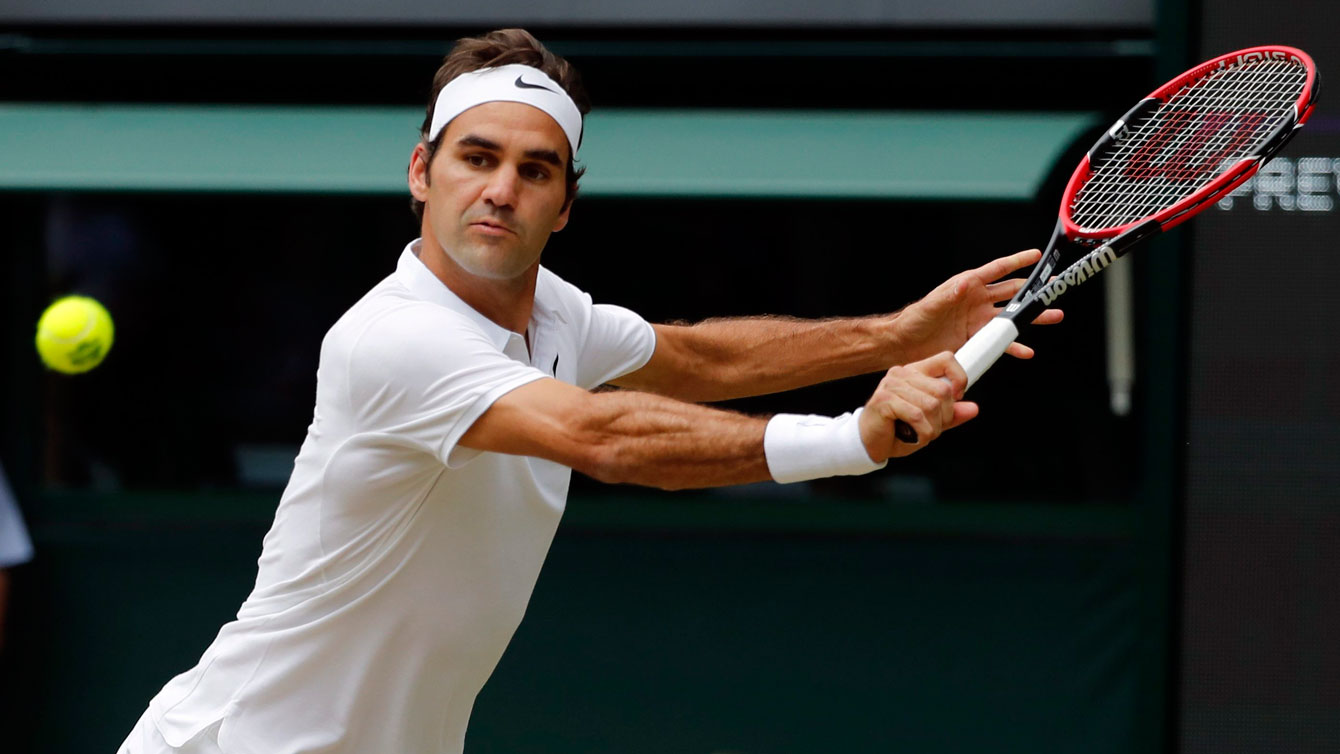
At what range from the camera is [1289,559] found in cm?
420

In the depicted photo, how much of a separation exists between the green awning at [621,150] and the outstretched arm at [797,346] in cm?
122

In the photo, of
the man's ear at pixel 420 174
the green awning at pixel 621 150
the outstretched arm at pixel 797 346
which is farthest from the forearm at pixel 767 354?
the green awning at pixel 621 150

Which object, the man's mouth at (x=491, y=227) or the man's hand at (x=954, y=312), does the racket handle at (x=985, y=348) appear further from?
the man's mouth at (x=491, y=227)

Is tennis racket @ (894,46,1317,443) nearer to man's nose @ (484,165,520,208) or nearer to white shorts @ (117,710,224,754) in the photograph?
man's nose @ (484,165,520,208)

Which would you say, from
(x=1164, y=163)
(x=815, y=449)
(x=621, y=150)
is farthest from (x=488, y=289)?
(x=621, y=150)

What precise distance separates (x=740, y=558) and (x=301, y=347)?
1.54 meters

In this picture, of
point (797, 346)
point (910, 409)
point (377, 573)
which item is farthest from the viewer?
point (797, 346)

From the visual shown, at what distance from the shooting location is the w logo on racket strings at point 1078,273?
99.7 inches

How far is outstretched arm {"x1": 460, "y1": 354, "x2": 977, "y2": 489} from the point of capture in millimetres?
2121

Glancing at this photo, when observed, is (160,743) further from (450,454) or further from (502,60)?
(502,60)

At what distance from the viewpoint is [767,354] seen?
10.1 ft

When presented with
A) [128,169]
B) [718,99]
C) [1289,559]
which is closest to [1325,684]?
[1289,559]

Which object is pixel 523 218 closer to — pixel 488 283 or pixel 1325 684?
pixel 488 283

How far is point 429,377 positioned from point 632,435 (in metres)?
0.30
